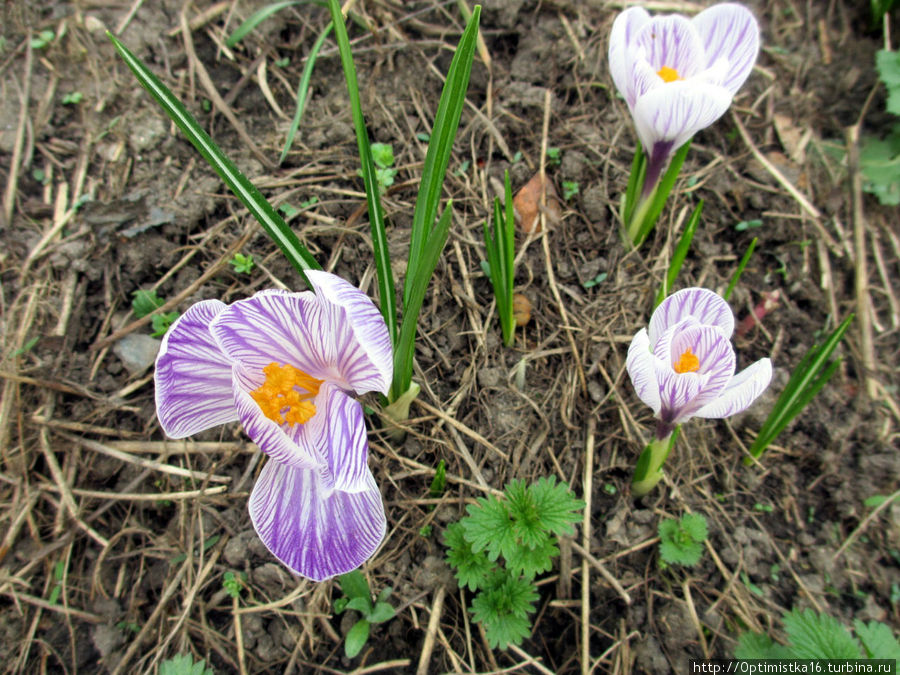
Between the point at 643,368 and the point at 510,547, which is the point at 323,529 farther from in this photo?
the point at 643,368

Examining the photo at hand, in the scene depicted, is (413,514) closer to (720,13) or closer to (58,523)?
(58,523)

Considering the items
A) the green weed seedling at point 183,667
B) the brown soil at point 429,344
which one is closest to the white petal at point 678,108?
the brown soil at point 429,344

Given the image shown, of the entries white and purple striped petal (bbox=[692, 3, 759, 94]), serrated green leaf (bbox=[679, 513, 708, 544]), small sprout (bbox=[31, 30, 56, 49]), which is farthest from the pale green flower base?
small sprout (bbox=[31, 30, 56, 49])

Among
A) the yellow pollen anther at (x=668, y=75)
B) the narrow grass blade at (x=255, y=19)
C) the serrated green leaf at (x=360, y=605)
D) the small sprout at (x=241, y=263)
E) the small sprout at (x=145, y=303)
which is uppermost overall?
the narrow grass blade at (x=255, y=19)

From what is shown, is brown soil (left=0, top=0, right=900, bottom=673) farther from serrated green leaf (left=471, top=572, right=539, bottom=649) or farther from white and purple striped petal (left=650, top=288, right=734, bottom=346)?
white and purple striped petal (left=650, top=288, right=734, bottom=346)

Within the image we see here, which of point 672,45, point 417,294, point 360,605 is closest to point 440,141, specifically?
point 417,294

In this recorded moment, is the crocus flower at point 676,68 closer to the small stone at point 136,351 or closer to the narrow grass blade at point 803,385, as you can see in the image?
the narrow grass blade at point 803,385

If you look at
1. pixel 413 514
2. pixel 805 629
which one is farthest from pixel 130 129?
pixel 805 629
